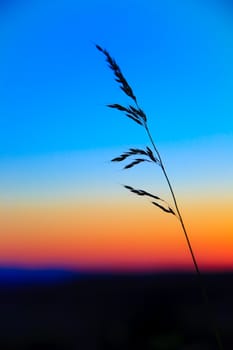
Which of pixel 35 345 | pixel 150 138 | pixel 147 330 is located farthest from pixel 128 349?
pixel 150 138

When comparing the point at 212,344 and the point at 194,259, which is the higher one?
the point at 194,259

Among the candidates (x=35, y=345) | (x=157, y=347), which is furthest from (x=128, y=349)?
(x=35, y=345)

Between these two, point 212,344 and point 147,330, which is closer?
point 212,344

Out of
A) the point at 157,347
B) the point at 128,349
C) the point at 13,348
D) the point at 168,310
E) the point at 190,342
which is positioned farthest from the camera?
the point at 168,310

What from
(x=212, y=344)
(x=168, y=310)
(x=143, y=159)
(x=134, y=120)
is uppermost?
(x=134, y=120)

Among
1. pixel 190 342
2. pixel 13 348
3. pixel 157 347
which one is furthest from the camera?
pixel 13 348

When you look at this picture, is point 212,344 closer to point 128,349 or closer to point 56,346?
point 128,349

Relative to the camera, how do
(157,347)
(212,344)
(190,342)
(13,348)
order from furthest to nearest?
(13,348) → (212,344) → (190,342) → (157,347)

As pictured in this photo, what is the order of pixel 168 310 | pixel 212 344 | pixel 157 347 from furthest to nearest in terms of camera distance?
pixel 168 310 → pixel 212 344 → pixel 157 347

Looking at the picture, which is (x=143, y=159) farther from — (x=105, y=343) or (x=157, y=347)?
(x=105, y=343)
